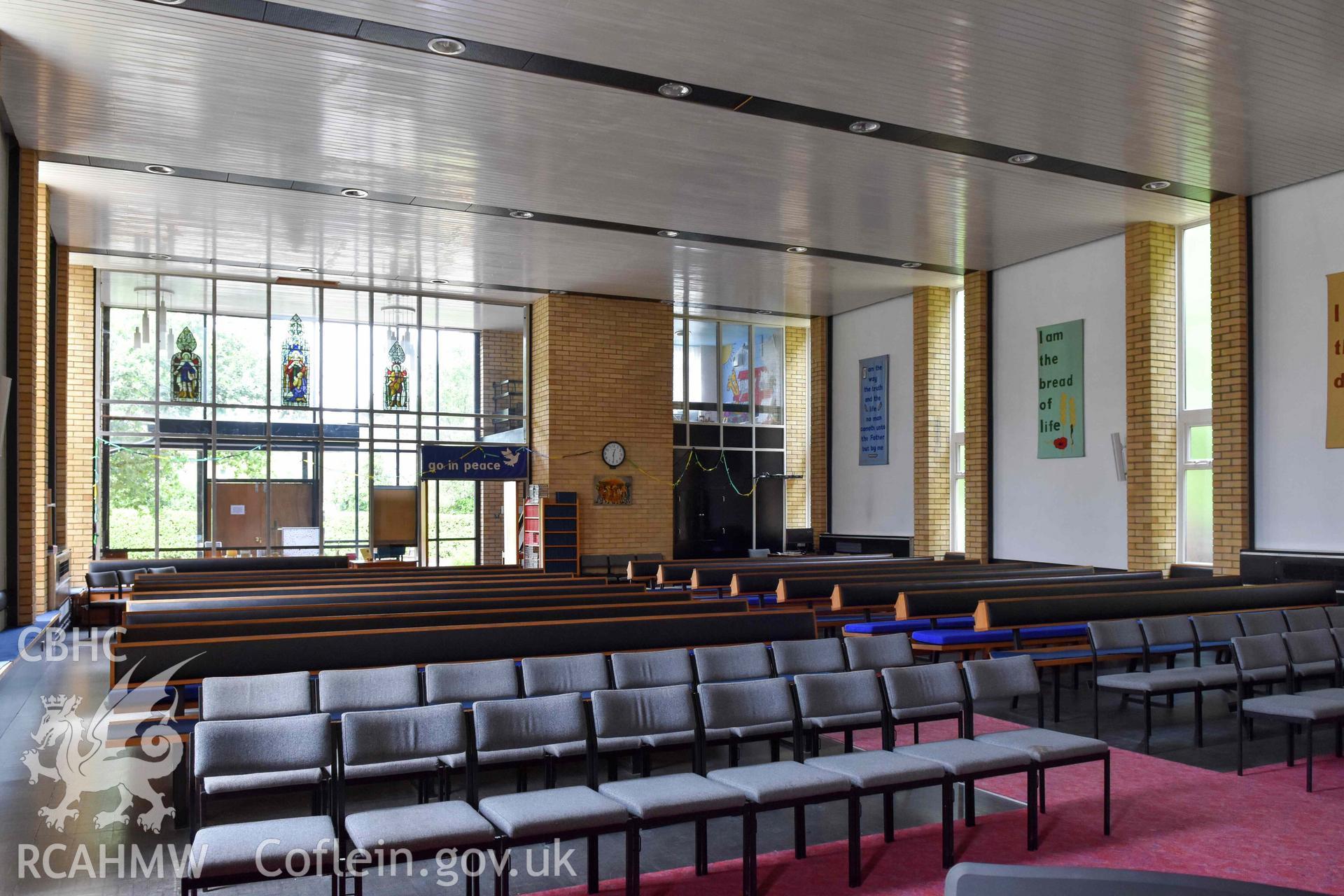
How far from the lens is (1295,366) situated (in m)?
8.38

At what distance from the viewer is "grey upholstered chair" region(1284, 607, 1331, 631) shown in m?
6.29

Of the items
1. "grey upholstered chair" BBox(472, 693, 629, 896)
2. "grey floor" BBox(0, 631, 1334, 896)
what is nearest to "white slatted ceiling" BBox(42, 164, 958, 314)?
"grey floor" BBox(0, 631, 1334, 896)

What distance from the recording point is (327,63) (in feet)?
20.4

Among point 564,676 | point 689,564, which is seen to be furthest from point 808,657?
point 689,564

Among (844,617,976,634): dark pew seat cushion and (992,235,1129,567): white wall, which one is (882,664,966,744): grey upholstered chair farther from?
(992,235,1129,567): white wall

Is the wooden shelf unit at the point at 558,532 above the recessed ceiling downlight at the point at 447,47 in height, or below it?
below

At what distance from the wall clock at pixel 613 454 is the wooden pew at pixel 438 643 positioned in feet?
24.4

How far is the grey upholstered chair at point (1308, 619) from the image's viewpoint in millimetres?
6285

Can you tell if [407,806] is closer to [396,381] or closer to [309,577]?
[309,577]

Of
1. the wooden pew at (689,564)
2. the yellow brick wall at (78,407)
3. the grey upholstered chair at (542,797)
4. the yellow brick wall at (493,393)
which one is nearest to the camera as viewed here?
the grey upholstered chair at (542,797)

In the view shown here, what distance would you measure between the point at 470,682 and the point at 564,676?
1.31ft

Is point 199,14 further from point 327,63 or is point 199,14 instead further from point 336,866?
point 336,866

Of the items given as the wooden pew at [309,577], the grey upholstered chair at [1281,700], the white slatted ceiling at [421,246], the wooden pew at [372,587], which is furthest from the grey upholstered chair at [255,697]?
the white slatted ceiling at [421,246]

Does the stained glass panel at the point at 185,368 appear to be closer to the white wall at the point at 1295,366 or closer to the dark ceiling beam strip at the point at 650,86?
the dark ceiling beam strip at the point at 650,86
